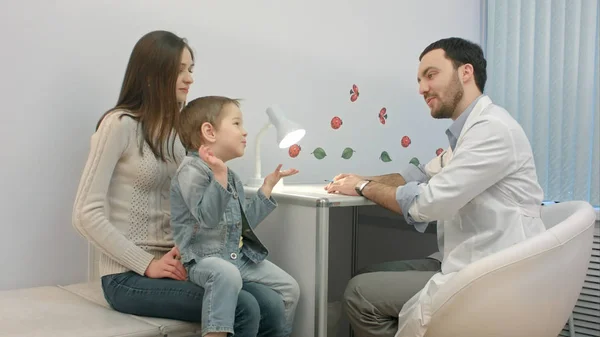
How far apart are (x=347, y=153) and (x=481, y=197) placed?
1.12 m

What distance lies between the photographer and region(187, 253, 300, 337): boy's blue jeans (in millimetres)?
1635

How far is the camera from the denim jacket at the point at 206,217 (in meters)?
1.73

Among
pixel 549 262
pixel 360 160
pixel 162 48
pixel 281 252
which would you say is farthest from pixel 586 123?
pixel 162 48

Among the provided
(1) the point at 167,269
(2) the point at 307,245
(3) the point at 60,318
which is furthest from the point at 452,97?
(3) the point at 60,318

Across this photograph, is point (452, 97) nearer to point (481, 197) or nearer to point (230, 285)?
point (481, 197)

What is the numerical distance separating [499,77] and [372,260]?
1254mm

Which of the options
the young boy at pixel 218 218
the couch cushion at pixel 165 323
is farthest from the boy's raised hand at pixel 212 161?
the couch cushion at pixel 165 323

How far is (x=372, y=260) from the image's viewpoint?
9.30ft

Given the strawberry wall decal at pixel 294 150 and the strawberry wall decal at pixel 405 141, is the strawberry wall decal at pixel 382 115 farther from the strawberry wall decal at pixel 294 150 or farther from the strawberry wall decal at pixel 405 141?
the strawberry wall decal at pixel 294 150

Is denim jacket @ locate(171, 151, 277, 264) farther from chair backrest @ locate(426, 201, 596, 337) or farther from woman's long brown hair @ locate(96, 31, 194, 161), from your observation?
chair backrest @ locate(426, 201, 596, 337)

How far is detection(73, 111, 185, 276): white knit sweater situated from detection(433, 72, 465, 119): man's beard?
0.90 m

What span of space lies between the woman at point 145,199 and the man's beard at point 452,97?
0.84 m

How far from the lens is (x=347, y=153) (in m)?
2.96

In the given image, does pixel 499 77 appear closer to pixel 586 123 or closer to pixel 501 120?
pixel 586 123
